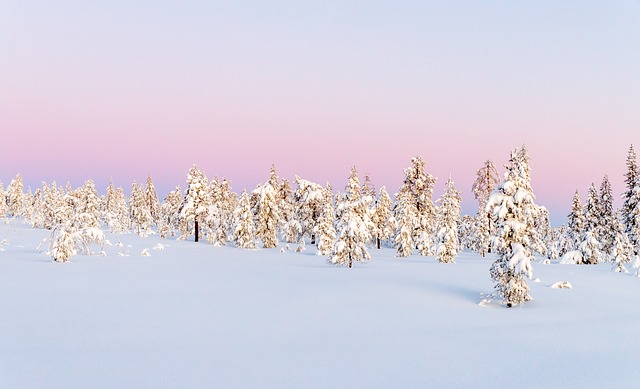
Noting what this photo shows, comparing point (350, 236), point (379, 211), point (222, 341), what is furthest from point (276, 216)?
point (222, 341)

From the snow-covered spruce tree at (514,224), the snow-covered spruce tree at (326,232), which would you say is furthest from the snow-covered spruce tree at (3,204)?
the snow-covered spruce tree at (514,224)

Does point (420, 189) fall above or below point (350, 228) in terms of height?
above

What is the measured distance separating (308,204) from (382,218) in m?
12.7

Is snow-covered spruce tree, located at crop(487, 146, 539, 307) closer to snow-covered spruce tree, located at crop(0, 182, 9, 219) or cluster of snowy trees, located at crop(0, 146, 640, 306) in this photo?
cluster of snowy trees, located at crop(0, 146, 640, 306)

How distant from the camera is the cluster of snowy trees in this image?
747 inches

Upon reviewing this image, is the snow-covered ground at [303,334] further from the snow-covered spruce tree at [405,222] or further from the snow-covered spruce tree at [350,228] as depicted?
the snow-covered spruce tree at [405,222]

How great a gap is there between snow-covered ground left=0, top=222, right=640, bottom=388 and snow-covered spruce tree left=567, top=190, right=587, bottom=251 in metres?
29.0

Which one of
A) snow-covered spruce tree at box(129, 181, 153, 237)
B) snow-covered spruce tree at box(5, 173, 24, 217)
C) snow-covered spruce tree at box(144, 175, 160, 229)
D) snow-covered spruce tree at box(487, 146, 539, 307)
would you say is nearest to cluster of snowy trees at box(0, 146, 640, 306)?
snow-covered spruce tree at box(487, 146, 539, 307)

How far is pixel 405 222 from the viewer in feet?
173

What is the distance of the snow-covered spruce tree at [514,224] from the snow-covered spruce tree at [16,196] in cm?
13533

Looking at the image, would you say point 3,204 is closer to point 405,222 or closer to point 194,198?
point 194,198

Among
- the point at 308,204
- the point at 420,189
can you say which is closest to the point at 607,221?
the point at 420,189

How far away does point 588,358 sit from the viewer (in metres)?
11.2

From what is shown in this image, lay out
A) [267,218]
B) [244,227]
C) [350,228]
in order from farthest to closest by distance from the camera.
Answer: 1. [267,218]
2. [244,227]
3. [350,228]
